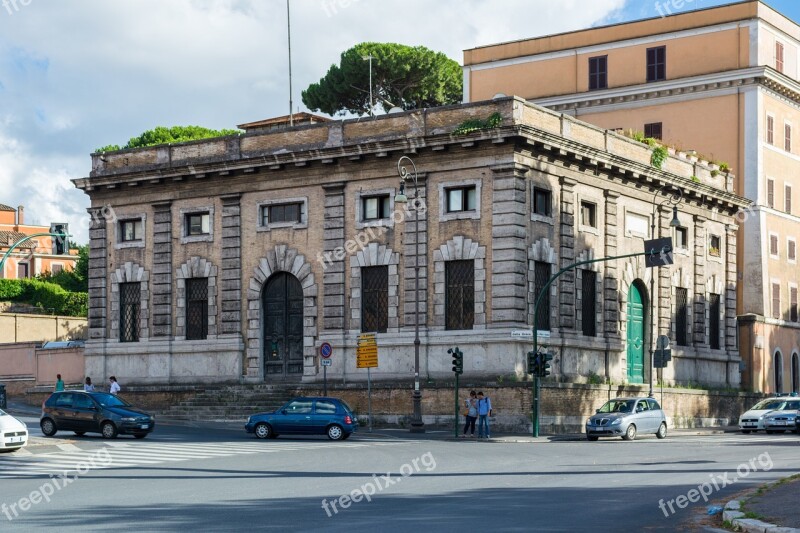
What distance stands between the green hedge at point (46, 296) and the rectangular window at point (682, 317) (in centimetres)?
4683

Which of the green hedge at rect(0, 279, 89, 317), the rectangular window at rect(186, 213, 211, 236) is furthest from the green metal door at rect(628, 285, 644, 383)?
the green hedge at rect(0, 279, 89, 317)

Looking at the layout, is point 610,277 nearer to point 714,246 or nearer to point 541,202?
point 541,202

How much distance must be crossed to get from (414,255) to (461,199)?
248 centimetres

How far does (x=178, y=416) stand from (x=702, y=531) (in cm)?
3206

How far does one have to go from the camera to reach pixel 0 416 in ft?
103

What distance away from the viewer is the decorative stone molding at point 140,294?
49.2 metres

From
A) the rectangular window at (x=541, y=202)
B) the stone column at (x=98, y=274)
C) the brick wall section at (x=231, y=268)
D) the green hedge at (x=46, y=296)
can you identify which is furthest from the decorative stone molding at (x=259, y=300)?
the green hedge at (x=46, y=296)

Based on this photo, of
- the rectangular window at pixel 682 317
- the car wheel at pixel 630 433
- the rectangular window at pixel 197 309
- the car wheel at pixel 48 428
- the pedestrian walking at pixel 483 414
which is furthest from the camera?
the rectangular window at pixel 682 317

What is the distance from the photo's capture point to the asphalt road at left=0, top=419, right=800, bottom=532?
17.0 m

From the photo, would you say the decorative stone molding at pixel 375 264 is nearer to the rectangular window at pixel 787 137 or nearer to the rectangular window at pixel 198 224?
the rectangular window at pixel 198 224

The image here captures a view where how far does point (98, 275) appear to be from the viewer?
166 ft

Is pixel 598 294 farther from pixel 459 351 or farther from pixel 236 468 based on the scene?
pixel 236 468

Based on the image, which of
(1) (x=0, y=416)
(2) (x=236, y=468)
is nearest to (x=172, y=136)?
(1) (x=0, y=416)

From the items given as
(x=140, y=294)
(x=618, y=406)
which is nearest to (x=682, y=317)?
(x=618, y=406)
